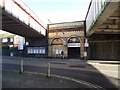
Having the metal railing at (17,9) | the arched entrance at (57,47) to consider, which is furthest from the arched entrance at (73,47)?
the metal railing at (17,9)

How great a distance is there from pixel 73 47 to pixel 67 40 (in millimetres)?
2110

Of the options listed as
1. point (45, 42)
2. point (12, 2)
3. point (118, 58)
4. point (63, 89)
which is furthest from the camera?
point (45, 42)

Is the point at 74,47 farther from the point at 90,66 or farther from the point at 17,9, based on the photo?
the point at 17,9

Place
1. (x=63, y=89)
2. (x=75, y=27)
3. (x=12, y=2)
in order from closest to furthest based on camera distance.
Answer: (x=63, y=89) → (x=12, y=2) → (x=75, y=27)

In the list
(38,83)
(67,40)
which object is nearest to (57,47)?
(67,40)

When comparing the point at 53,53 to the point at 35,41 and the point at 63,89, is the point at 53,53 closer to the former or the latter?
the point at 35,41

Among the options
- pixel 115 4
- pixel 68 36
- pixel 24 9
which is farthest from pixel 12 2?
pixel 68 36

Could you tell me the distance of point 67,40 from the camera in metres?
22.6

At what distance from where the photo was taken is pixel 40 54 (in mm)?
24578

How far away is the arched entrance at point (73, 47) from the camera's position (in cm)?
2215

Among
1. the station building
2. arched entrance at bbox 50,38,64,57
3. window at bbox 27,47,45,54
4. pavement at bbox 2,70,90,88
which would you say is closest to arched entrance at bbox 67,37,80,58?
the station building

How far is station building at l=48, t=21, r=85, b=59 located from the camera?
72.2 ft

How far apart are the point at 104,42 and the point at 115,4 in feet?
53.2

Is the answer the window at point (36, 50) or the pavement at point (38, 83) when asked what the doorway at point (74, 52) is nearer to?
the window at point (36, 50)
